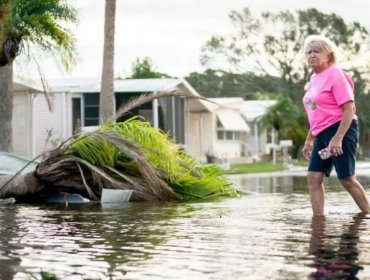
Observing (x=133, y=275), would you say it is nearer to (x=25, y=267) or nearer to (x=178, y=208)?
(x=25, y=267)

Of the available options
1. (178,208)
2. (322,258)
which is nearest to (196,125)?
(178,208)

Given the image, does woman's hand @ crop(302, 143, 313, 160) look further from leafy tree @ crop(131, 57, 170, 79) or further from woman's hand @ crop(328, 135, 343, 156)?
leafy tree @ crop(131, 57, 170, 79)

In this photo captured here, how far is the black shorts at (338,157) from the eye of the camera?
8.78 m

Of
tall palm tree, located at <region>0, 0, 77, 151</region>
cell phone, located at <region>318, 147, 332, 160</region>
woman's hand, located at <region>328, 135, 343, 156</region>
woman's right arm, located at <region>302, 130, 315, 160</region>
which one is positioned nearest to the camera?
woman's hand, located at <region>328, 135, 343, 156</region>

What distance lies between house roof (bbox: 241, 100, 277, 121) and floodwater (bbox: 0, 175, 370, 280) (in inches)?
2192

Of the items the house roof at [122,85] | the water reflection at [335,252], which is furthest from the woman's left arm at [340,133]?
the house roof at [122,85]

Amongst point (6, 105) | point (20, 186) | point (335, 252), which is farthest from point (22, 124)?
point (335, 252)

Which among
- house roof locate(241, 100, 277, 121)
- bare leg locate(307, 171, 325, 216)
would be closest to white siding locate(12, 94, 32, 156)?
bare leg locate(307, 171, 325, 216)

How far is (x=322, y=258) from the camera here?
5.59 metres

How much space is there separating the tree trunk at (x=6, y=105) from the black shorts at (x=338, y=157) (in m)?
16.6

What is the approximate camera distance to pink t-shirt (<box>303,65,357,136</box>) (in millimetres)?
8820

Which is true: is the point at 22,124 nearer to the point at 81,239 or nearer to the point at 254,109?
the point at 81,239

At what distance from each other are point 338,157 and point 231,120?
48844 millimetres

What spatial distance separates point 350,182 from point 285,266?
3.79 m
